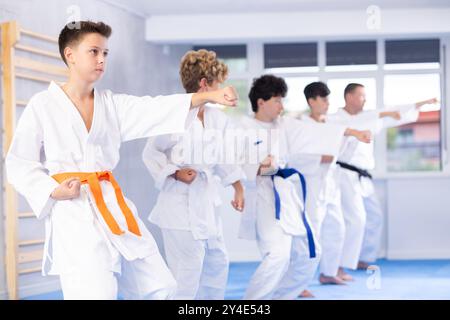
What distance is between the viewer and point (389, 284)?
3377 mm

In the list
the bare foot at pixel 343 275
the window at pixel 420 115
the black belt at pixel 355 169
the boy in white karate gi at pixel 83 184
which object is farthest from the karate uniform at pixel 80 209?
the black belt at pixel 355 169

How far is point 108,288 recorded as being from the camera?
2018mm

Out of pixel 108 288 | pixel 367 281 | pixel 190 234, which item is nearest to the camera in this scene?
pixel 108 288

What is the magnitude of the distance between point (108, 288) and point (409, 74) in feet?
5.92

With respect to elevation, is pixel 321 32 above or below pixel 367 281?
above

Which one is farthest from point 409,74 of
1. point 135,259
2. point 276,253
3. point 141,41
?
point 135,259

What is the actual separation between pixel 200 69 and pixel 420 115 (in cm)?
117

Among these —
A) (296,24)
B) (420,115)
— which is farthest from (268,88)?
(420,115)

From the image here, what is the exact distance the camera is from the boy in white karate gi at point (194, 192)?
2.81 m

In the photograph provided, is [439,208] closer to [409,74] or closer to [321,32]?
[409,74]

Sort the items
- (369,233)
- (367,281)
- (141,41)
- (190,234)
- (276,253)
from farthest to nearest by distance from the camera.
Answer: (369,233) < (367,281) < (141,41) < (276,253) < (190,234)

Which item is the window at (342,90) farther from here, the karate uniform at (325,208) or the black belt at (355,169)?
the black belt at (355,169)

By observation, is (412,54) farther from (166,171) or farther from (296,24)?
(166,171)

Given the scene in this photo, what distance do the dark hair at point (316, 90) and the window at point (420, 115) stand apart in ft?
0.88
